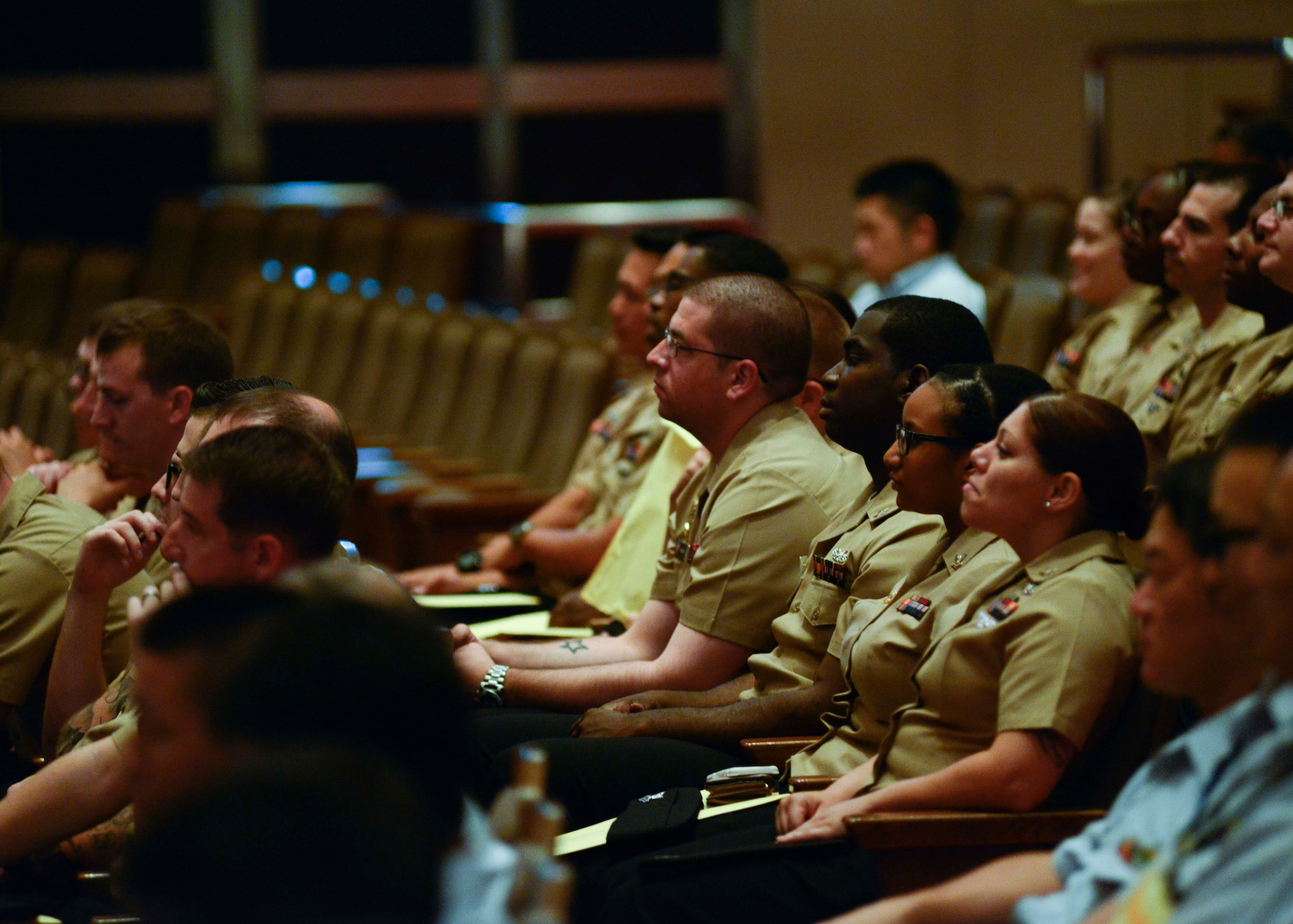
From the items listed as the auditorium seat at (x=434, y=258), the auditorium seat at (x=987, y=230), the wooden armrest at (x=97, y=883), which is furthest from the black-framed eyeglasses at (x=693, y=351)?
the auditorium seat at (x=434, y=258)

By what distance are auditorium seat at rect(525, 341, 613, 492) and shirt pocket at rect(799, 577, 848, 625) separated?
2.09 meters

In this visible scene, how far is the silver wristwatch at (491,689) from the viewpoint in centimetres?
272

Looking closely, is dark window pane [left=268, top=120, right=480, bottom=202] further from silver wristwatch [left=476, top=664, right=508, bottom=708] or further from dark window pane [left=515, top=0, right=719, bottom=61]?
silver wristwatch [left=476, top=664, right=508, bottom=708]

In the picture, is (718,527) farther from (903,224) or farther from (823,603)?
(903,224)

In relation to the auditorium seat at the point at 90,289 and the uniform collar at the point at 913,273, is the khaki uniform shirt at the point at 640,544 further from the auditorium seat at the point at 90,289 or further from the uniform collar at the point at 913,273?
the auditorium seat at the point at 90,289

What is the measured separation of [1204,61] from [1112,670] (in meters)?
6.52

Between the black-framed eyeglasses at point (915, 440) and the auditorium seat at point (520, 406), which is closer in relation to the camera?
the black-framed eyeglasses at point (915, 440)

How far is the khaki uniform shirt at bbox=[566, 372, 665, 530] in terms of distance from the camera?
11.6 ft

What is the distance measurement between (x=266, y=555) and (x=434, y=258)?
18.1 ft

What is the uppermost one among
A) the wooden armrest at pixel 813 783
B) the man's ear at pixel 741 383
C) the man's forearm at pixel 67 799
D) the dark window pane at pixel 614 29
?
the dark window pane at pixel 614 29

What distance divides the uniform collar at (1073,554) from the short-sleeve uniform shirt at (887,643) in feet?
0.30

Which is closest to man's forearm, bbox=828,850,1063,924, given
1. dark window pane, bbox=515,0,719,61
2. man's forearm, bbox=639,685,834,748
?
man's forearm, bbox=639,685,834,748

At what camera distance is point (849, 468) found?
2.63 metres

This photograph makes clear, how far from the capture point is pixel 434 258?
723cm
